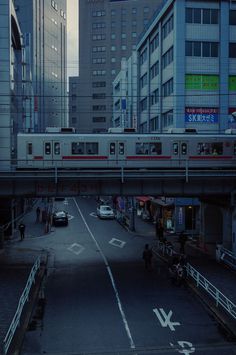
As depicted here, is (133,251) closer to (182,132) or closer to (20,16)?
(182,132)

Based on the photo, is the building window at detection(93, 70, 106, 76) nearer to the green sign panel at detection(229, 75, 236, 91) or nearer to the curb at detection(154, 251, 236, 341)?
the green sign panel at detection(229, 75, 236, 91)

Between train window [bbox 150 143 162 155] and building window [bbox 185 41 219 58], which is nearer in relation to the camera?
train window [bbox 150 143 162 155]

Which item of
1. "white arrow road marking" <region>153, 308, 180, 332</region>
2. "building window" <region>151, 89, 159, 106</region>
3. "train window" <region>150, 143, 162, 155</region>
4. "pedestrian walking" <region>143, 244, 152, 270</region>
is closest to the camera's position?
"white arrow road marking" <region>153, 308, 180, 332</region>

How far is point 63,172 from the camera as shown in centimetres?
2805

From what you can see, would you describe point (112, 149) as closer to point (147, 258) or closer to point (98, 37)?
point (147, 258)

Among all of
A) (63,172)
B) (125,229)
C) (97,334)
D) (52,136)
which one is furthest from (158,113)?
(97,334)

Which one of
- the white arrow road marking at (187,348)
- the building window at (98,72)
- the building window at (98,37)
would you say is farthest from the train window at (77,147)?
the building window at (98,37)

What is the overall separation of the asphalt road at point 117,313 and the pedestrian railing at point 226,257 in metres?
3.98

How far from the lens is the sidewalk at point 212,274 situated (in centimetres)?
1945

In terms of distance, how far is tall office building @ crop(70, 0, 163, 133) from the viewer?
144500 mm

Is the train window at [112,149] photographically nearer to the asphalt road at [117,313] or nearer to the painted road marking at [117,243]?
the asphalt road at [117,313]

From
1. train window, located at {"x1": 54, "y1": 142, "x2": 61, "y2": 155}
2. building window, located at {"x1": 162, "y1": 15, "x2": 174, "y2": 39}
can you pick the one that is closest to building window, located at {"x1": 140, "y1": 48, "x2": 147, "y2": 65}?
building window, located at {"x1": 162, "y1": 15, "x2": 174, "y2": 39}

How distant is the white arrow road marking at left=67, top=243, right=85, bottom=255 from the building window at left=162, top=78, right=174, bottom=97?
2253cm

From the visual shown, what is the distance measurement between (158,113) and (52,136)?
29.3 metres
